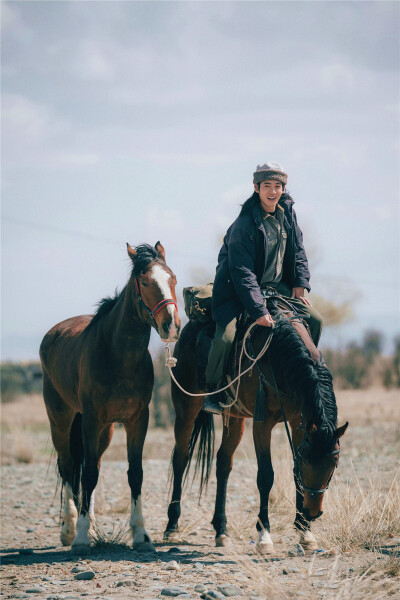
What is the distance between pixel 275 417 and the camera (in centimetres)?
643

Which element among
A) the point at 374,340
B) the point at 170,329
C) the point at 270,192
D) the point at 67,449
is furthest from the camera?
the point at 374,340

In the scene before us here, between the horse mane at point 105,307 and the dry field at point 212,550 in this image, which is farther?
the horse mane at point 105,307

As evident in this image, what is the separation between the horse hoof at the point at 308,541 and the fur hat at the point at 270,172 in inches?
132

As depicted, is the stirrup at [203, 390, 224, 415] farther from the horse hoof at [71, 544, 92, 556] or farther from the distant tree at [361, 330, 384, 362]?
the distant tree at [361, 330, 384, 362]

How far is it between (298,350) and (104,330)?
6.94ft

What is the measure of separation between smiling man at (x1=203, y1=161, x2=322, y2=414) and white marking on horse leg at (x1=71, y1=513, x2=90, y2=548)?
165 centimetres

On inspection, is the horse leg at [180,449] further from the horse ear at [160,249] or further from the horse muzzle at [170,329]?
the horse ear at [160,249]

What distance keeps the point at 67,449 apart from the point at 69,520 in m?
0.83

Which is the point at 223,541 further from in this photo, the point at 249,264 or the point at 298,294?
the point at 249,264

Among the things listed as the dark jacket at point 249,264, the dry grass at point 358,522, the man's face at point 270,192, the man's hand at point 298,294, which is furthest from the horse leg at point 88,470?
the man's face at point 270,192

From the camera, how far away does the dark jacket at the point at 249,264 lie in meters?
6.43

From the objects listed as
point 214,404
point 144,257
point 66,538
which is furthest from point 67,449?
point 144,257

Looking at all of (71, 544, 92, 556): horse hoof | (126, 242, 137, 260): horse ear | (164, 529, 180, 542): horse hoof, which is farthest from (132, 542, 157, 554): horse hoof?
(126, 242, 137, 260): horse ear

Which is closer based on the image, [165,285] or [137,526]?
[165,285]
